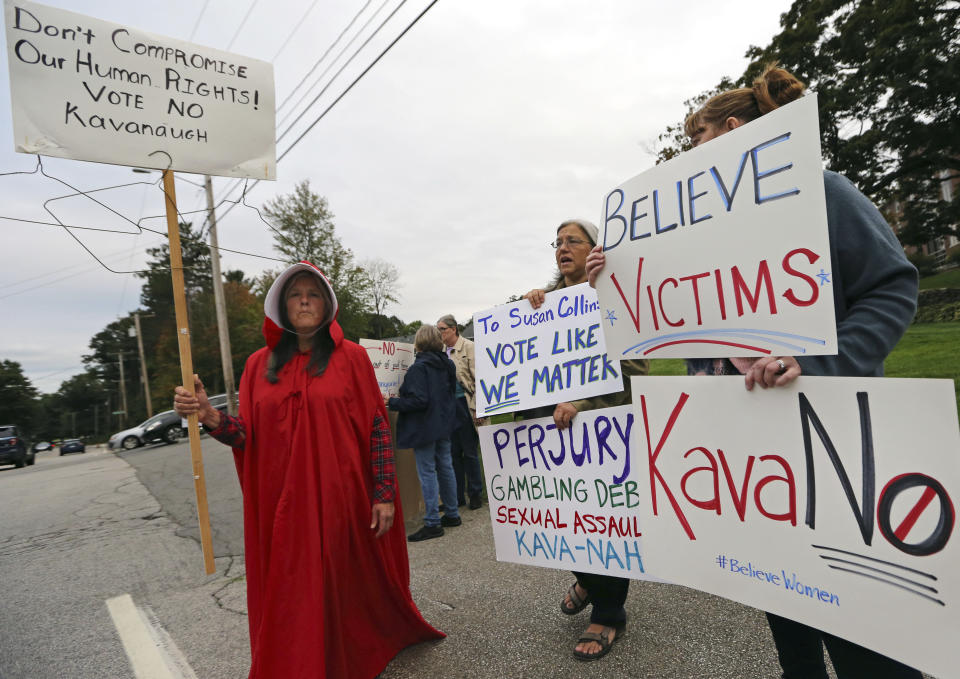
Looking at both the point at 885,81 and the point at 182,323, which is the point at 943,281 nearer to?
the point at 885,81

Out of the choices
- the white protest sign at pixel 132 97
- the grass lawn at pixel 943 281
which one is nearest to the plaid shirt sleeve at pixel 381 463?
the white protest sign at pixel 132 97

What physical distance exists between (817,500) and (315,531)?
5.99 feet

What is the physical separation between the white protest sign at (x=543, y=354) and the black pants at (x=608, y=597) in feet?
2.88

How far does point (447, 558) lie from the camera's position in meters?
3.98

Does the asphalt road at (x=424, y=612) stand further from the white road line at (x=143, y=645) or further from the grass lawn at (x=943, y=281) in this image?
the grass lawn at (x=943, y=281)

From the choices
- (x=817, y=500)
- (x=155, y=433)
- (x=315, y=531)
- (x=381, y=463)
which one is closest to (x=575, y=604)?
(x=381, y=463)

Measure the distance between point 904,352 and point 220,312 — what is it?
19.8 metres

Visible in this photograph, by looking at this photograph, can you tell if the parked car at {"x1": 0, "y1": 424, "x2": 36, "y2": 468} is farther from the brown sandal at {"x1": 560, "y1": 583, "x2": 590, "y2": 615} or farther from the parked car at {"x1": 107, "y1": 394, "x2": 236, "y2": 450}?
the brown sandal at {"x1": 560, "y1": 583, "x2": 590, "y2": 615}

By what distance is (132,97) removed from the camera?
247 centimetres

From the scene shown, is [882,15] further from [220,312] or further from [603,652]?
[220,312]

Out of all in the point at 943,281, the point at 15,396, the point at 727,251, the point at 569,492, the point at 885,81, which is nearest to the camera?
the point at 727,251

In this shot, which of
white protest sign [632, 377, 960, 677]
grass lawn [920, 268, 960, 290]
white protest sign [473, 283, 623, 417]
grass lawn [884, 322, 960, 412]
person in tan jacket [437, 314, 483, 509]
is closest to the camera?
white protest sign [632, 377, 960, 677]

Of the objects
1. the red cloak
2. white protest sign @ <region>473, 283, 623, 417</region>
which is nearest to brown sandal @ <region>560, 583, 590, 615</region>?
the red cloak

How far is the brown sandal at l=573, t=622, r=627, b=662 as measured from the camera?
234 cm
